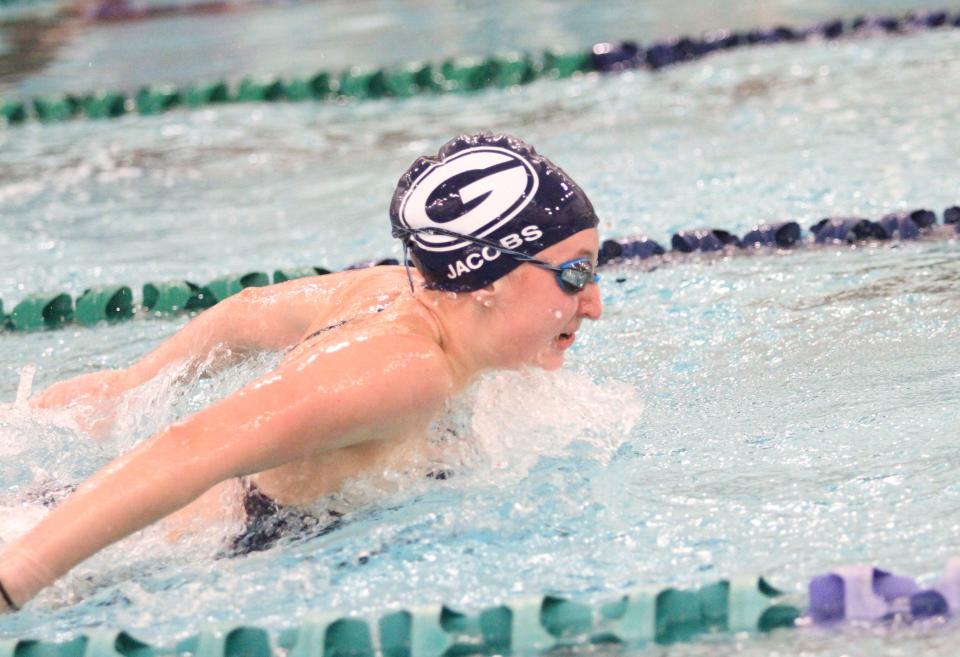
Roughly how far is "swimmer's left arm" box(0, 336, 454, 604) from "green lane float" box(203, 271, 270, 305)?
2221 millimetres

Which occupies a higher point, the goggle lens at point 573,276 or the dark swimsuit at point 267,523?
the goggle lens at point 573,276

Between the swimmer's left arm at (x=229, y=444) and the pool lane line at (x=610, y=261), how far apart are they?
2.22m

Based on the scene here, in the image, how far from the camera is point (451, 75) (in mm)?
8141

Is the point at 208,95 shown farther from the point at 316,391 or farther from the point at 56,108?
the point at 316,391

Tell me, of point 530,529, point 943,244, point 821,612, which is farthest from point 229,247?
point 821,612

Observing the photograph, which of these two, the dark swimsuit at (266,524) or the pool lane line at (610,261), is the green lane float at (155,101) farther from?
the dark swimsuit at (266,524)

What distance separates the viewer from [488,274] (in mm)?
2643

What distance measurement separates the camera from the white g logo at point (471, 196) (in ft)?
8.66

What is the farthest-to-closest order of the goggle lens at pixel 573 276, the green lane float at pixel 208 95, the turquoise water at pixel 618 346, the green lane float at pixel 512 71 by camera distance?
the green lane float at pixel 208 95 → the green lane float at pixel 512 71 → the goggle lens at pixel 573 276 → the turquoise water at pixel 618 346

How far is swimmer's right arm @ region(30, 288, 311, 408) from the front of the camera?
9.98ft

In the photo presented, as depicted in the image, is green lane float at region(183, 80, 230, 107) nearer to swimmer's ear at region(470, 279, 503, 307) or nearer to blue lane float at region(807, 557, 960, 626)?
swimmer's ear at region(470, 279, 503, 307)

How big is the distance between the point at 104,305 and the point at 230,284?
436 mm

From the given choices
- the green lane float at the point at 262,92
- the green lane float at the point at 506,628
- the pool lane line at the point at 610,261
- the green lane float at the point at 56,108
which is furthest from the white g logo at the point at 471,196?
the green lane float at the point at 56,108

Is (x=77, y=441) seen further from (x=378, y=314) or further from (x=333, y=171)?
(x=333, y=171)
